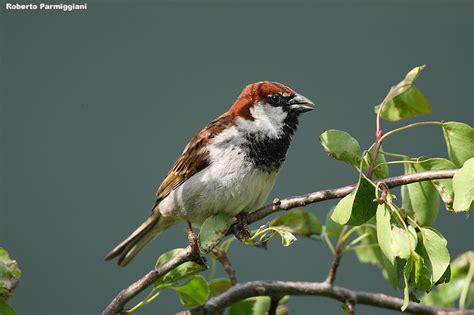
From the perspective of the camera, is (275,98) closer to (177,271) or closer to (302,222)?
(302,222)

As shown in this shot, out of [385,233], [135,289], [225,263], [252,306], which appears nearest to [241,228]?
[225,263]

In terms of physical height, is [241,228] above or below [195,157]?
below

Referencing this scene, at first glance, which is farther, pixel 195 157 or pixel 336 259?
pixel 195 157

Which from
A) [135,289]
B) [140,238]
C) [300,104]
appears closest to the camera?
[135,289]

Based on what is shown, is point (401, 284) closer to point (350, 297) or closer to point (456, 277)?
point (350, 297)

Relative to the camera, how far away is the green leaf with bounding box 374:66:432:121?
1351mm

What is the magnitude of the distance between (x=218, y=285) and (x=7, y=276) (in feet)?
1.84

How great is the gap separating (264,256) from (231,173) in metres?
2.09

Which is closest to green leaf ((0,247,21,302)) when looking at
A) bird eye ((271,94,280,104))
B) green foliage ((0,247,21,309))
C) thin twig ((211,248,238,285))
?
green foliage ((0,247,21,309))

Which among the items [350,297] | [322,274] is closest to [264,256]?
[322,274]

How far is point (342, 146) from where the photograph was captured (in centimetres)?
119

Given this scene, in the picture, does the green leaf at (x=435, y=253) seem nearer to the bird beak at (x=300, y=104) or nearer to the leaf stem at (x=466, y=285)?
the leaf stem at (x=466, y=285)

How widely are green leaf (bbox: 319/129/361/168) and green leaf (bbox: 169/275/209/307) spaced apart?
1.35 feet

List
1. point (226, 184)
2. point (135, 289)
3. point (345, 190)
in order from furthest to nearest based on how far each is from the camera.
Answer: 1. point (226, 184)
2. point (135, 289)
3. point (345, 190)
